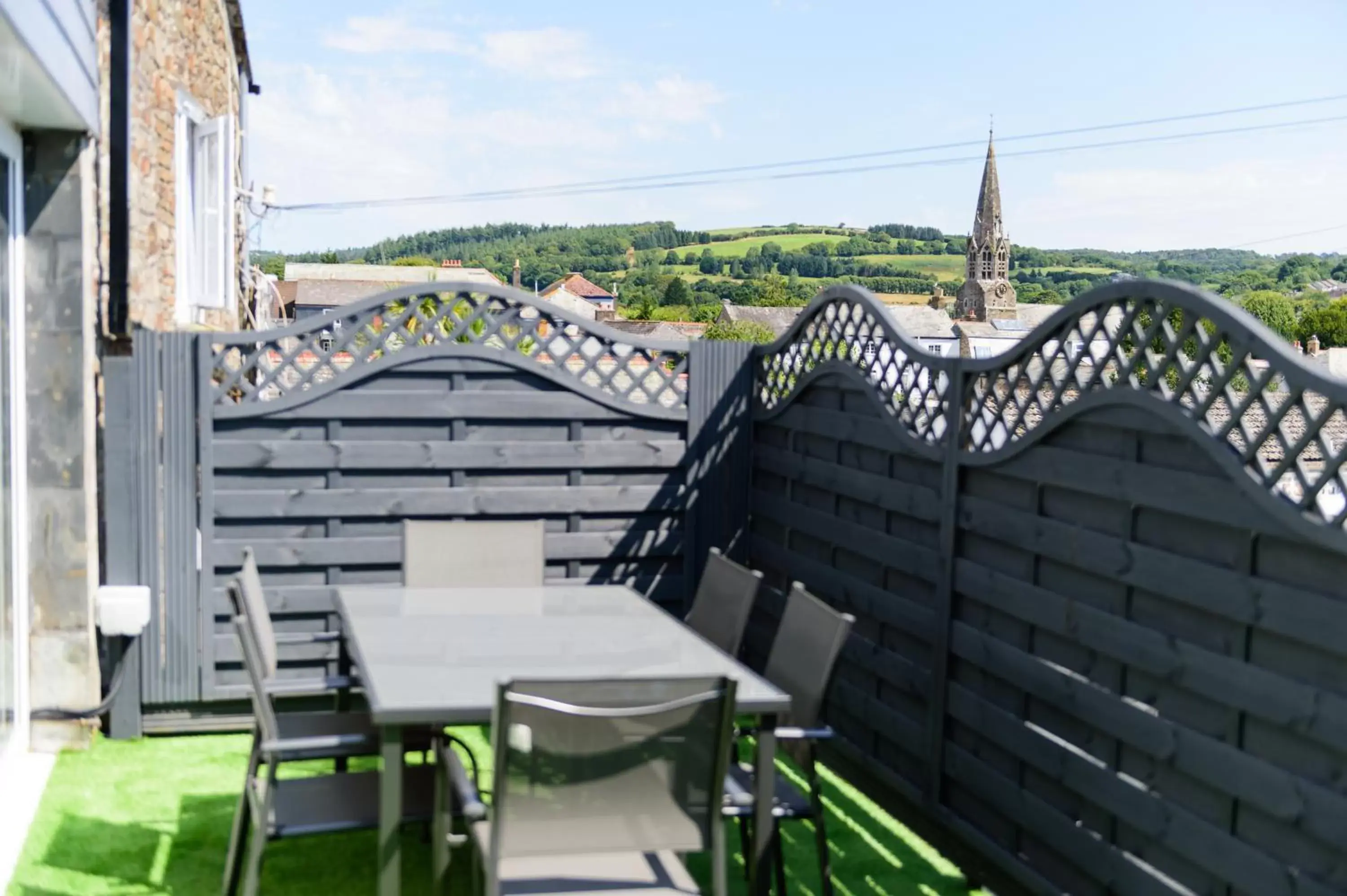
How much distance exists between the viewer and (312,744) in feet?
9.89

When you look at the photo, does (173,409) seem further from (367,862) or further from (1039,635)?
(1039,635)

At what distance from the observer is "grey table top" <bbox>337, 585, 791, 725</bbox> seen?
2.93 meters

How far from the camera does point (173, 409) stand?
5.14 m

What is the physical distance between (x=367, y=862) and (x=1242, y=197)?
78.8m

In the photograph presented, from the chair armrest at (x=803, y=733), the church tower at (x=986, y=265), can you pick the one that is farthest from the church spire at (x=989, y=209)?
the chair armrest at (x=803, y=733)

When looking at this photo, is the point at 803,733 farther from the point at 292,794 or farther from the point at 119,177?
the point at 119,177

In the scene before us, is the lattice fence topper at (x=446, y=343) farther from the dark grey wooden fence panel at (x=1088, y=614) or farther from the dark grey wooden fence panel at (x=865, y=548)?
the dark grey wooden fence panel at (x=1088, y=614)

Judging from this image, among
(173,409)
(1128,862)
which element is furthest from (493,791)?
(173,409)

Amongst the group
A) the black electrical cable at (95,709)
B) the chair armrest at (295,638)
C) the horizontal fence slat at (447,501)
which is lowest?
the black electrical cable at (95,709)

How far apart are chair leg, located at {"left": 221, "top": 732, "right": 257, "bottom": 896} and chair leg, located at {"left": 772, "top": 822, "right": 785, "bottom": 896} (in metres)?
1.39

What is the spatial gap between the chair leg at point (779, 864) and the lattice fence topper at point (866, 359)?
1448 mm

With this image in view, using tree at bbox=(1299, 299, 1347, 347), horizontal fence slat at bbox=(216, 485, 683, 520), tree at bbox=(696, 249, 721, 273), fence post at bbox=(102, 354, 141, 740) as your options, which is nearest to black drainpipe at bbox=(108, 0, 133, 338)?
fence post at bbox=(102, 354, 141, 740)

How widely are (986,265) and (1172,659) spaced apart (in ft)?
324

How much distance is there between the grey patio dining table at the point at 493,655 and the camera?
2.90 m
